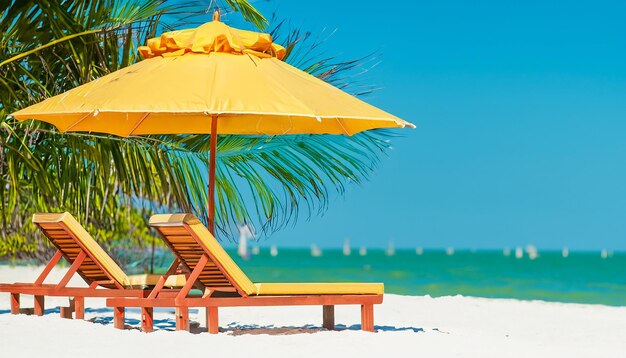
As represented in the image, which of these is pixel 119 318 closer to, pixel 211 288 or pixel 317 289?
pixel 211 288

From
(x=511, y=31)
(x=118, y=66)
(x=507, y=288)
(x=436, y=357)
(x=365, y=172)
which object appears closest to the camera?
(x=436, y=357)

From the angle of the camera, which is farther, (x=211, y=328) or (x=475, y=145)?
(x=475, y=145)

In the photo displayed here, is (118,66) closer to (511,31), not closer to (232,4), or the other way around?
(232,4)

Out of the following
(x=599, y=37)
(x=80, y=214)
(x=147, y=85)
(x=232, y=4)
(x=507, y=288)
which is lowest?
(x=507, y=288)

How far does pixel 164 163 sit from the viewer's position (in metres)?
9.48

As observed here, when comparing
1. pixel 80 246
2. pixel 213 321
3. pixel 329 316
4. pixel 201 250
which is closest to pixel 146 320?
pixel 213 321

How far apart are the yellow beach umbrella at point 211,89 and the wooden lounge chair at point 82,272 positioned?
582mm

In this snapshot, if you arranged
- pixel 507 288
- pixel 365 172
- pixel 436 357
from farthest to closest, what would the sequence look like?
pixel 507 288 < pixel 365 172 < pixel 436 357

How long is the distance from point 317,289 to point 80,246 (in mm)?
1446

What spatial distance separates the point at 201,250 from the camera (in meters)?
6.40

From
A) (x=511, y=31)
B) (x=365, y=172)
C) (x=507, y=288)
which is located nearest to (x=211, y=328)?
(x=365, y=172)

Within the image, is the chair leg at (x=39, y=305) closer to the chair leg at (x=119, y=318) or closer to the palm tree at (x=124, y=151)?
the chair leg at (x=119, y=318)

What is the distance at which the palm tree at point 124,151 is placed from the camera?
8.81m

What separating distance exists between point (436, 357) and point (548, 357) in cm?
62
